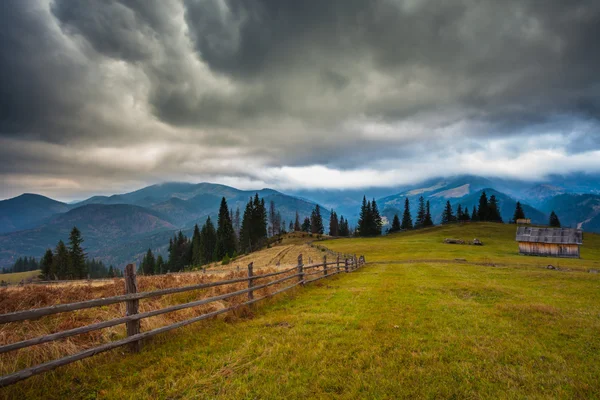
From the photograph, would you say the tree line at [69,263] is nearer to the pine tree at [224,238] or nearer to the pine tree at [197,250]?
the pine tree at [197,250]

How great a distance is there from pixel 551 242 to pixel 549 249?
4.99 ft

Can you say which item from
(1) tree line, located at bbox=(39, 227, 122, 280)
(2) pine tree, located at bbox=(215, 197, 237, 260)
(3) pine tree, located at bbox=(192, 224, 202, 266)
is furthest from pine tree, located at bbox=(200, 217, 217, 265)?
(1) tree line, located at bbox=(39, 227, 122, 280)

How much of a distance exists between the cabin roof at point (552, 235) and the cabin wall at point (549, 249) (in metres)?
0.85

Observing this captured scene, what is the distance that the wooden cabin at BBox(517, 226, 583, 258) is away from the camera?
5450 centimetres

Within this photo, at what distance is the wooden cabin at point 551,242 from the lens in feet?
179

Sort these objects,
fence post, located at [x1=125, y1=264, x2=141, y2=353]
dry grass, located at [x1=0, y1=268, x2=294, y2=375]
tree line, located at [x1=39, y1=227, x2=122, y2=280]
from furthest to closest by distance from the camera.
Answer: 1. tree line, located at [x1=39, y1=227, x2=122, y2=280]
2. fence post, located at [x1=125, y1=264, x2=141, y2=353]
3. dry grass, located at [x1=0, y1=268, x2=294, y2=375]

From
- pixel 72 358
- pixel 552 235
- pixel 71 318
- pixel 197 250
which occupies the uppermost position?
pixel 72 358

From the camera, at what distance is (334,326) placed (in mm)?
8820

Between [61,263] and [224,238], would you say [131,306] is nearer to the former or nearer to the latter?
[224,238]

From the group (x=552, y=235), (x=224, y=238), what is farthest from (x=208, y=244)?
(x=552, y=235)

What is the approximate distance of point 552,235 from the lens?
186 ft

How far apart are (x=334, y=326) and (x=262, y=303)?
4607 mm

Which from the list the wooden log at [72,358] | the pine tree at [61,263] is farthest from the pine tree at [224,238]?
the wooden log at [72,358]

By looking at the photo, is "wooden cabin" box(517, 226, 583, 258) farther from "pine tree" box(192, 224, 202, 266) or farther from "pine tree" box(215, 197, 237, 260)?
"pine tree" box(192, 224, 202, 266)
